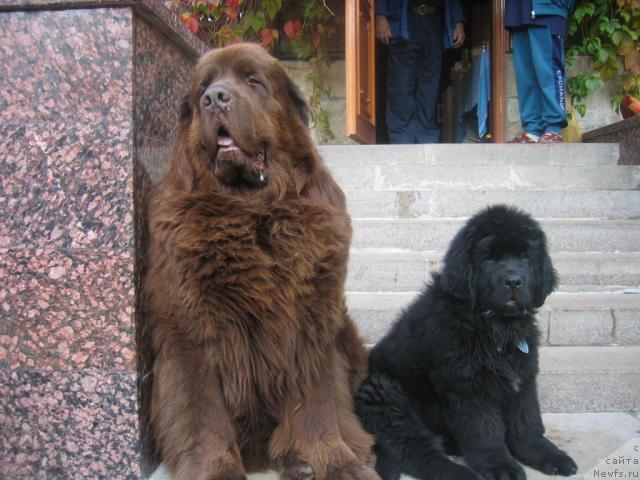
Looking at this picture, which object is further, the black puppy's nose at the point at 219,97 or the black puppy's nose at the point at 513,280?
the black puppy's nose at the point at 513,280

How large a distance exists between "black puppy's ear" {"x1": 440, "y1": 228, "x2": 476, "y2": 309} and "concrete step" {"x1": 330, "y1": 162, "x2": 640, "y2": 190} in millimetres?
2706

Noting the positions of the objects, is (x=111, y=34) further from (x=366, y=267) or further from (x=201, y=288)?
(x=366, y=267)

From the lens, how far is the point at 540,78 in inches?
234

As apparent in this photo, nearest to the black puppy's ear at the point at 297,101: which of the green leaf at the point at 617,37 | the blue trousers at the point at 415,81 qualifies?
the blue trousers at the point at 415,81

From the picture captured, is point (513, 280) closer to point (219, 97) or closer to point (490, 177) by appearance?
point (219, 97)

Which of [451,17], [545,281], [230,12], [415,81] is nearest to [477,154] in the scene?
[415,81]

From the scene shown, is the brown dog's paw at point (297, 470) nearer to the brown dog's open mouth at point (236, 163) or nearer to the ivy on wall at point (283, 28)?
the brown dog's open mouth at point (236, 163)

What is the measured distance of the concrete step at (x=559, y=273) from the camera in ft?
13.7

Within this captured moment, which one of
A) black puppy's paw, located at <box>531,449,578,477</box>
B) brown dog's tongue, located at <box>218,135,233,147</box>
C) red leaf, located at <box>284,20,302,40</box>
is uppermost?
red leaf, located at <box>284,20,302,40</box>

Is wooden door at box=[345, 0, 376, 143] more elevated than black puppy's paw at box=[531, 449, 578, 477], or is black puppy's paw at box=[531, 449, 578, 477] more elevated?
wooden door at box=[345, 0, 376, 143]

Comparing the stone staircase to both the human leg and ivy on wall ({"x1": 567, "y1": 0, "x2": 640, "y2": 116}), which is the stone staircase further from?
ivy on wall ({"x1": 567, "y1": 0, "x2": 640, "y2": 116})

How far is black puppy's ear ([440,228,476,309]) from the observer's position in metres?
2.60

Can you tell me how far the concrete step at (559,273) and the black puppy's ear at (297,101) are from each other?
191 cm

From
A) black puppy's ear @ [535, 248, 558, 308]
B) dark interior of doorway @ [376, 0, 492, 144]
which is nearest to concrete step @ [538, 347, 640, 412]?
black puppy's ear @ [535, 248, 558, 308]
